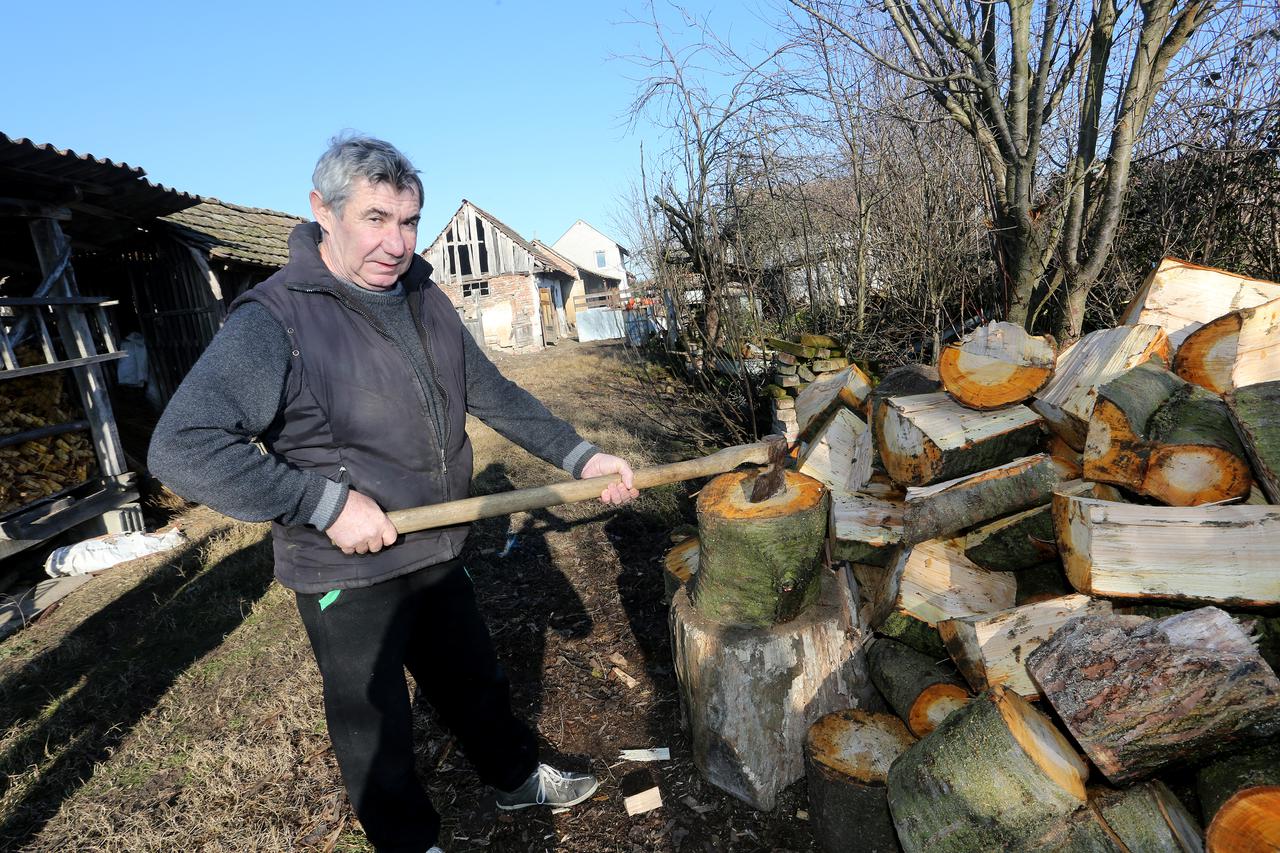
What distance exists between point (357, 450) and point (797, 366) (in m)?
4.19

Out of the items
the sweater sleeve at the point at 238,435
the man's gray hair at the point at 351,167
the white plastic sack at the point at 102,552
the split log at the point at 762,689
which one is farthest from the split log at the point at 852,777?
the white plastic sack at the point at 102,552

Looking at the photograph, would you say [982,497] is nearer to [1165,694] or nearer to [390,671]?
[1165,694]

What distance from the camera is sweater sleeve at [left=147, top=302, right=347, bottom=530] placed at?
62.9 inches

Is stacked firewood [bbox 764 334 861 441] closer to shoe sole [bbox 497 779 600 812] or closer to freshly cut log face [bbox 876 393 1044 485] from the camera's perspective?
freshly cut log face [bbox 876 393 1044 485]

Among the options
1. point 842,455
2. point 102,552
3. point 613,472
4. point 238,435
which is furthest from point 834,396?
point 102,552

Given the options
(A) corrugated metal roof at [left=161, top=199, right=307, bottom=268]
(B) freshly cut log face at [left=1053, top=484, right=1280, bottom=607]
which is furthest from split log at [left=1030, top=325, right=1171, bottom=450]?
(A) corrugated metal roof at [left=161, top=199, right=307, bottom=268]

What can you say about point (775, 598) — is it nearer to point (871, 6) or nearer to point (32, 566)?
point (871, 6)

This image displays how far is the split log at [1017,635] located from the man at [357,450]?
1636 mm

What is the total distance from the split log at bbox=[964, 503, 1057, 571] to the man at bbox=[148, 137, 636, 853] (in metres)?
1.85

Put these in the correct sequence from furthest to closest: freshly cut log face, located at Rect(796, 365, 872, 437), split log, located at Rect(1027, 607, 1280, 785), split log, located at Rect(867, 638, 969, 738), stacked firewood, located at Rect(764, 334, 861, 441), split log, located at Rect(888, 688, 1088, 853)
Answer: stacked firewood, located at Rect(764, 334, 861, 441)
freshly cut log face, located at Rect(796, 365, 872, 437)
split log, located at Rect(867, 638, 969, 738)
split log, located at Rect(888, 688, 1088, 853)
split log, located at Rect(1027, 607, 1280, 785)

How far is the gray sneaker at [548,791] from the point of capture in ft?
7.78

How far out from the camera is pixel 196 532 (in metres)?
6.27

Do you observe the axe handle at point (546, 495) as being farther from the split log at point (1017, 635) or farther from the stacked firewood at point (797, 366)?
the stacked firewood at point (797, 366)

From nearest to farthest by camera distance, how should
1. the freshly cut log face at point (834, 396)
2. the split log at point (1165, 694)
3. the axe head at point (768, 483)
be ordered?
the split log at point (1165, 694) < the axe head at point (768, 483) < the freshly cut log face at point (834, 396)
